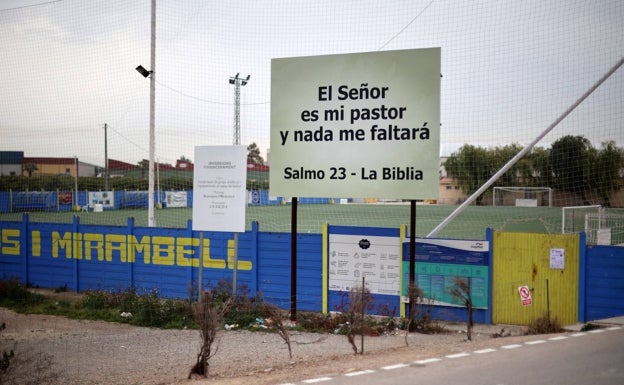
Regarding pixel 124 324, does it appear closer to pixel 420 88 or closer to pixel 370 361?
pixel 370 361

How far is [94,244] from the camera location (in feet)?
57.3

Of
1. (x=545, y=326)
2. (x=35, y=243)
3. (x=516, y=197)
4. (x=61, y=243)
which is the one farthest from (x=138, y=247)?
(x=516, y=197)

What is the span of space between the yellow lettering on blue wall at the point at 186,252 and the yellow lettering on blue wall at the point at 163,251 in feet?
0.63

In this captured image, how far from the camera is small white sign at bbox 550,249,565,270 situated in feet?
41.4

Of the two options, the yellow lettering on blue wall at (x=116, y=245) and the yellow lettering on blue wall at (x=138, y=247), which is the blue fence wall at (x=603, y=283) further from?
the yellow lettering on blue wall at (x=116, y=245)

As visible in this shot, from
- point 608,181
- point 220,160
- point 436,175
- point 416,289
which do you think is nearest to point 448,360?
point 416,289

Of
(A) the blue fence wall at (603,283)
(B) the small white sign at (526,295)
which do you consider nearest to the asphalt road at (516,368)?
(A) the blue fence wall at (603,283)

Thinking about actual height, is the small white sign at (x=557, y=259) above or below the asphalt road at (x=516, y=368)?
above

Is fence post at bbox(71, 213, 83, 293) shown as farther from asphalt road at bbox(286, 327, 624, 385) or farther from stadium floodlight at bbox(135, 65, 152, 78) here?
asphalt road at bbox(286, 327, 624, 385)

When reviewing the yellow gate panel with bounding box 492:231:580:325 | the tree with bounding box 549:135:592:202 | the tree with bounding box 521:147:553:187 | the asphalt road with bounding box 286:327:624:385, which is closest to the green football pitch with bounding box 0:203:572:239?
the tree with bounding box 521:147:553:187

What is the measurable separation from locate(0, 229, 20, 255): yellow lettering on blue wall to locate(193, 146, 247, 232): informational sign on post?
25.9ft

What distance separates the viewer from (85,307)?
1505cm

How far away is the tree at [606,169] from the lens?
766 inches

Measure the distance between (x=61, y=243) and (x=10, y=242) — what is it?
2.14 metres
